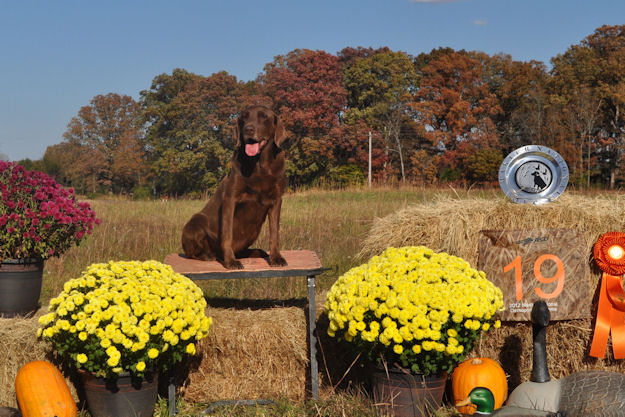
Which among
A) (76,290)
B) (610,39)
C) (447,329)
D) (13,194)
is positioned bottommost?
(447,329)

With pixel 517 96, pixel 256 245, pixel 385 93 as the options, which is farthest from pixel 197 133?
pixel 256 245

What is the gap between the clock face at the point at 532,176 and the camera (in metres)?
4.30

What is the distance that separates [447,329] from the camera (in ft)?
11.1

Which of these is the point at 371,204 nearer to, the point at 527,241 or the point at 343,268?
the point at 343,268

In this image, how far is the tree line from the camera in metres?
29.7

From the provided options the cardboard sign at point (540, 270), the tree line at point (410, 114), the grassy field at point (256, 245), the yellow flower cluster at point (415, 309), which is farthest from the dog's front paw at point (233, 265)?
the tree line at point (410, 114)

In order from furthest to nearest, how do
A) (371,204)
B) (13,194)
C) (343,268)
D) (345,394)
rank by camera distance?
(371,204) → (343,268) → (13,194) → (345,394)

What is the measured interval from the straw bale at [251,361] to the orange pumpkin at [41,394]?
0.94 meters

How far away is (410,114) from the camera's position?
1315 inches

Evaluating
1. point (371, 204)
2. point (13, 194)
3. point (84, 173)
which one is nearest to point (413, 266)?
point (13, 194)

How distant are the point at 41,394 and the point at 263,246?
483cm

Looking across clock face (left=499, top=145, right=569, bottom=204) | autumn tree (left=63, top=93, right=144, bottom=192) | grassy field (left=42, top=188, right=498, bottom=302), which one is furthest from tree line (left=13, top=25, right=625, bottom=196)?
clock face (left=499, top=145, right=569, bottom=204)

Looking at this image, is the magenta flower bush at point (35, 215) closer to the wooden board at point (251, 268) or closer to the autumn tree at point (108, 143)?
the wooden board at point (251, 268)

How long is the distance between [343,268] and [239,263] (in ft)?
10.2
